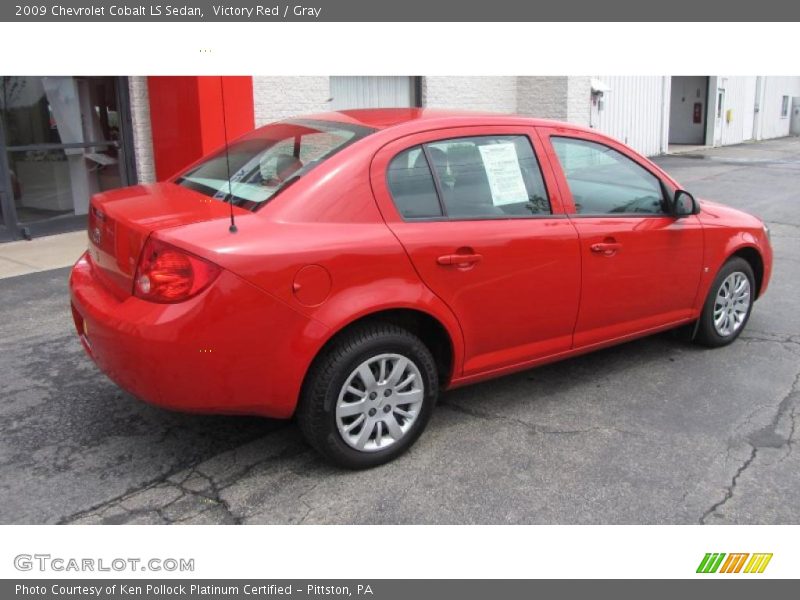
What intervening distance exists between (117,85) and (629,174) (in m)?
6.87

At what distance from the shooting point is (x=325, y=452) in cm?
334

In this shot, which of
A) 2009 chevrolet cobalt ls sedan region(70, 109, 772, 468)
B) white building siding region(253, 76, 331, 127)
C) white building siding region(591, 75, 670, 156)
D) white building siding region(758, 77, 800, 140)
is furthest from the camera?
white building siding region(758, 77, 800, 140)

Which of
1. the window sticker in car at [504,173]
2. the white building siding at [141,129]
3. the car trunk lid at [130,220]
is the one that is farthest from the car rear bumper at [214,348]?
the white building siding at [141,129]

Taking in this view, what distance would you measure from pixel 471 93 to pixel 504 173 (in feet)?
32.9

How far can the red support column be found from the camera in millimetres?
8727

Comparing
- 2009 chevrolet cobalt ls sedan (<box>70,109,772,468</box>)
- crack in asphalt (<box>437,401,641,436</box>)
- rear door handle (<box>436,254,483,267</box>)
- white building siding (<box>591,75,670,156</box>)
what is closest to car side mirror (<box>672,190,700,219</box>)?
2009 chevrolet cobalt ls sedan (<box>70,109,772,468</box>)

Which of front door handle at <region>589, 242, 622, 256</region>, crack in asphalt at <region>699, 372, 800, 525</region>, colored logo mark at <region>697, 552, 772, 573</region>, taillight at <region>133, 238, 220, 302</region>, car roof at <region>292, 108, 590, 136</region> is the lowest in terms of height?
colored logo mark at <region>697, 552, 772, 573</region>

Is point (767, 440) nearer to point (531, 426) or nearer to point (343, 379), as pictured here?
point (531, 426)

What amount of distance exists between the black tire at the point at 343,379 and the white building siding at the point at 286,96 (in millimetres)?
7143

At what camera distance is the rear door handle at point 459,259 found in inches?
138

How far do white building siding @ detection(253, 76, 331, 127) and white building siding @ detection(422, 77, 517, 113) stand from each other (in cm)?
242

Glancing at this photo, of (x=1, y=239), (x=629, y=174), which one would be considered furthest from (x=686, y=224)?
(x=1, y=239)

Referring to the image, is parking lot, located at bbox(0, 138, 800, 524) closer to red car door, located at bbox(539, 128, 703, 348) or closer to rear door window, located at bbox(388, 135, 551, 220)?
red car door, located at bbox(539, 128, 703, 348)

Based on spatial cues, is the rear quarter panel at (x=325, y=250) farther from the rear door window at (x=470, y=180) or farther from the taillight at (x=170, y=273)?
the rear door window at (x=470, y=180)
